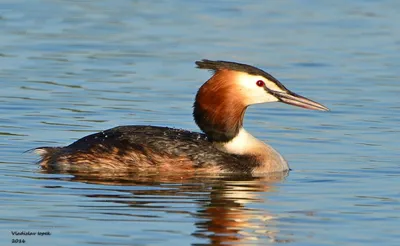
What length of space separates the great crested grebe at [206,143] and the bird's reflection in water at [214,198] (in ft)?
0.52

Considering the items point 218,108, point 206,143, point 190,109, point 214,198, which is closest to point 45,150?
point 206,143

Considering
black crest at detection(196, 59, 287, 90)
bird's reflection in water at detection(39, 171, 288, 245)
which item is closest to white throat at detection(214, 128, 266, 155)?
bird's reflection in water at detection(39, 171, 288, 245)

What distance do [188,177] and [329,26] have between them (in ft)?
36.6

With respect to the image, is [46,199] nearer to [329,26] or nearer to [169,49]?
[169,49]

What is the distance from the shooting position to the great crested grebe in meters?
13.8

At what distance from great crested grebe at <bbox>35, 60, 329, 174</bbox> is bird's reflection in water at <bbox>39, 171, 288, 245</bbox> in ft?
0.52

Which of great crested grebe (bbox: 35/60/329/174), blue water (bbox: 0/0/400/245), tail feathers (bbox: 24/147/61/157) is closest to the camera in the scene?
blue water (bbox: 0/0/400/245)

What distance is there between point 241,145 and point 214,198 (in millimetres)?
1800

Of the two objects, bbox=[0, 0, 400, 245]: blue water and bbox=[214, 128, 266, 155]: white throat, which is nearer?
bbox=[0, 0, 400, 245]: blue water

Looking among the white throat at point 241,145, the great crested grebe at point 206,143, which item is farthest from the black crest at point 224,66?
the white throat at point 241,145

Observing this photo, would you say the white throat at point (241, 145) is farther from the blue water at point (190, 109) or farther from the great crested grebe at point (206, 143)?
the blue water at point (190, 109)

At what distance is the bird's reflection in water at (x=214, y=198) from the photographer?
11.1m

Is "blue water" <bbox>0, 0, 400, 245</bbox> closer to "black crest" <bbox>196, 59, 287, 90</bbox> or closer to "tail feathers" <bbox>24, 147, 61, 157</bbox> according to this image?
"tail feathers" <bbox>24, 147, 61, 157</bbox>

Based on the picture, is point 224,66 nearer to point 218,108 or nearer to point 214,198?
point 218,108
